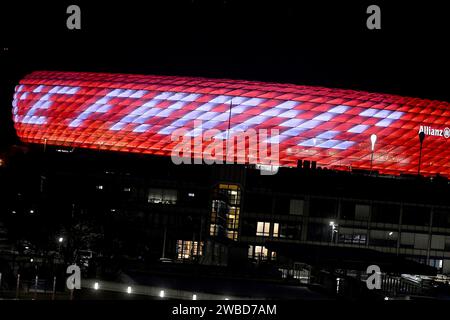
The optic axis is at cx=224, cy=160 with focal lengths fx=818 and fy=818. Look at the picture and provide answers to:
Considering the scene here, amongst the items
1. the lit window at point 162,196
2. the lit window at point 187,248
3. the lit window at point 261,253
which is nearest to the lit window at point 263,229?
the lit window at point 261,253

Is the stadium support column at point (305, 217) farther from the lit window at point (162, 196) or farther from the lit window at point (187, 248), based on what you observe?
the lit window at point (162, 196)

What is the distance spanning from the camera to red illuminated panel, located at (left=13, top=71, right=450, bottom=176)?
86.3 meters

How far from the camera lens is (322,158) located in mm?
88375

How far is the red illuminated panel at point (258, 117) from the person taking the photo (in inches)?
3398

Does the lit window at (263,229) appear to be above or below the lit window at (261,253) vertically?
above

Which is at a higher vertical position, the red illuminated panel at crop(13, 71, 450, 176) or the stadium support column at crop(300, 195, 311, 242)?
the red illuminated panel at crop(13, 71, 450, 176)

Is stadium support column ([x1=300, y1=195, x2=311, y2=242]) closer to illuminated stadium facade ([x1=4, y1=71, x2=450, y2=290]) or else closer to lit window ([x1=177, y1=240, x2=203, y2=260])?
illuminated stadium facade ([x1=4, y1=71, x2=450, y2=290])

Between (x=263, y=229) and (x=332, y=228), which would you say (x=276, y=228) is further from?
(x=332, y=228)

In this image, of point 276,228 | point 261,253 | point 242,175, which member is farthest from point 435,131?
point 261,253

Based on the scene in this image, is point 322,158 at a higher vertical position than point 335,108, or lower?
lower

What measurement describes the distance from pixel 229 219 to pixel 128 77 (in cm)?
3926

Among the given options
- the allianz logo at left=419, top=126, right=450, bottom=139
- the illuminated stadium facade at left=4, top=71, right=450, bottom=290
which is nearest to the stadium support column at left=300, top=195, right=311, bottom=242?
the illuminated stadium facade at left=4, top=71, right=450, bottom=290
